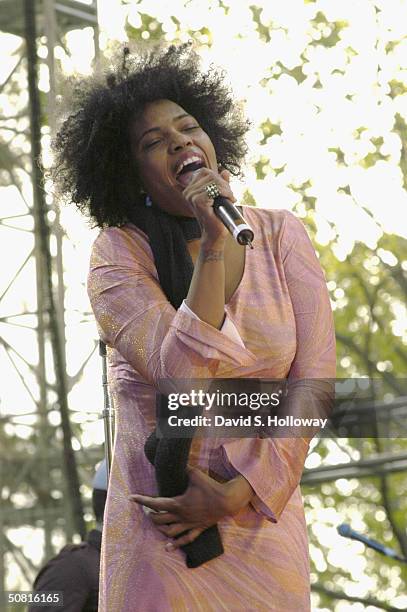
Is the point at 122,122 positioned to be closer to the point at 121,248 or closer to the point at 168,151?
the point at 168,151

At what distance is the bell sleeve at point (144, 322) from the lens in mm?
2041

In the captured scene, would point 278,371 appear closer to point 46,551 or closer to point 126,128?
point 126,128

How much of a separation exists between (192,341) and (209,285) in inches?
4.0

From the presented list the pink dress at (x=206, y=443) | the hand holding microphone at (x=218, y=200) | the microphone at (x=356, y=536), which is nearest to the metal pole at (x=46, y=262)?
the microphone at (x=356, y=536)

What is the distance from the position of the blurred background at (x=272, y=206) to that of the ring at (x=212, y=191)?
322 cm

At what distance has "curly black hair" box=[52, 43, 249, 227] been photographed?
2.45m

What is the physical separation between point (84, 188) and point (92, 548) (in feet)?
5.80

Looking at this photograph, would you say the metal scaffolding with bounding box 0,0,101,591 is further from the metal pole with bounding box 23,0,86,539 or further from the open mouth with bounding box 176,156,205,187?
the open mouth with bounding box 176,156,205,187

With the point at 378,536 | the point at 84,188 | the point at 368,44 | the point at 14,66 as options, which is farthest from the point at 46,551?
the point at 378,536

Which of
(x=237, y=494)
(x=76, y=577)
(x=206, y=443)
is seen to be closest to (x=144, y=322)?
(x=206, y=443)

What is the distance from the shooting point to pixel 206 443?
214 centimetres

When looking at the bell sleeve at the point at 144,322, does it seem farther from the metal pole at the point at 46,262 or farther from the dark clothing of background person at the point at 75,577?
the metal pole at the point at 46,262

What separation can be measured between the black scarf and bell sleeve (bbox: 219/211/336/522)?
0.34 feet

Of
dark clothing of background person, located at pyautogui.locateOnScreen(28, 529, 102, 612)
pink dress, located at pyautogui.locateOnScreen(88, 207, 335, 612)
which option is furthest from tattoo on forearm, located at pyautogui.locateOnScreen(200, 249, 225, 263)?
dark clothing of background person, located at pyautogui.locateOnScreen(28, 529, 102, 612)
